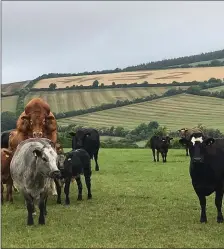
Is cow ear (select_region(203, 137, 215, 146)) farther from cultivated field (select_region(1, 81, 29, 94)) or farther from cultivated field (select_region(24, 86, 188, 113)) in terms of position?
cultivated field (select_region(1, 81, 29, 94))

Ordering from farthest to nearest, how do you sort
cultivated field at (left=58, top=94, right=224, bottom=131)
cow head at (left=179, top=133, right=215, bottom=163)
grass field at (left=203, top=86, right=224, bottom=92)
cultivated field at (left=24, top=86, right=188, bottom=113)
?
grass field at (left=203, top=86, right=224, bottom=92) → cultivated field at (left=24, top=86, right=188, bottom=113) → cultivated field at (left=58, top=94, right=224, bottom=131) → cow head at (left=179, top=133, right=215, bottom=163)

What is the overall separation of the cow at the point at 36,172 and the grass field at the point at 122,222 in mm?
584

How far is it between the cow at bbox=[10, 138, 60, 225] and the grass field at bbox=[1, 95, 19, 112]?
47.6 m

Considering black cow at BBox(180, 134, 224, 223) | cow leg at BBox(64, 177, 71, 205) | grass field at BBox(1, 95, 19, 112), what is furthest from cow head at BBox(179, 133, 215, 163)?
grass field at BBox(1, 95, 19, 112)

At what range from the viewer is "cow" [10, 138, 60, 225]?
34.9 ft

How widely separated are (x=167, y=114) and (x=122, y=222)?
5591 cm

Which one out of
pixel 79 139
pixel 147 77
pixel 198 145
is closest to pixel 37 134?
pixel 79 139

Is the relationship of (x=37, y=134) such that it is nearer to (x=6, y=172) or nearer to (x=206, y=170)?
(x=6, y=172)

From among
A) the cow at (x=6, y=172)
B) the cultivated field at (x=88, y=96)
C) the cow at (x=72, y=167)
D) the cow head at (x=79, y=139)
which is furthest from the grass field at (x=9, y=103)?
the cow at (x=6, y=172)

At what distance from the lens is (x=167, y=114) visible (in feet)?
219

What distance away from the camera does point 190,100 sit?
69.4m

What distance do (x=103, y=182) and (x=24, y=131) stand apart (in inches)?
237

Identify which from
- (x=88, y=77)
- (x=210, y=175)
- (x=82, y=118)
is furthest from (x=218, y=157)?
(x=88, y=77)

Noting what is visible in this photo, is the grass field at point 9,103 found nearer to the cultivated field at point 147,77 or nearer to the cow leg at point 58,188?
the cultivated field at point 147,77
